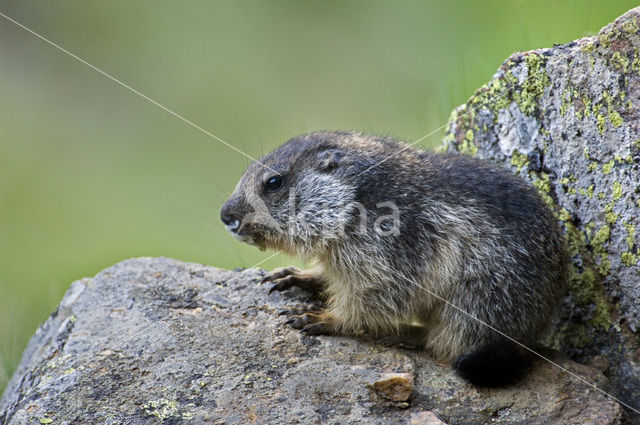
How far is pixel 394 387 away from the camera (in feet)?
14.3

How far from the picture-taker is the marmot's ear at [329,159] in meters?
5.14

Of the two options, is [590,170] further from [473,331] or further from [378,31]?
[378,31]

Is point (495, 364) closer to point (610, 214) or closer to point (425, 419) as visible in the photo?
point (425, 419)

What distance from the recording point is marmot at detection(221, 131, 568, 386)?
191 inches

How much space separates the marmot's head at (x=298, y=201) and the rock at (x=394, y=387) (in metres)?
1.07

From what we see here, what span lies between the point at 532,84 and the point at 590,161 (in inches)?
28.0

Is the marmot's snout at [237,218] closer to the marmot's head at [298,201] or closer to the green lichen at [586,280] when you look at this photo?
the marmot's head at [298,201]

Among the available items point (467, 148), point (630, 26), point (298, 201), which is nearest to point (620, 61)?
point (630, 26)

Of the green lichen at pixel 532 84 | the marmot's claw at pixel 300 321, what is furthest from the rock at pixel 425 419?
the green lichen at pixel 532 84

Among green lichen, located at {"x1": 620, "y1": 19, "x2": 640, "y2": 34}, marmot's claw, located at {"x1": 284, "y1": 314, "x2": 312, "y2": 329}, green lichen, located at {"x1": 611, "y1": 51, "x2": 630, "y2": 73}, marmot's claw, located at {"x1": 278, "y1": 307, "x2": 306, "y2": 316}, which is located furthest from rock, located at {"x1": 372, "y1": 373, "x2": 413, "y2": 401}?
green lichen, located at {"x1": 620, "y1": 19, "x2": 640, "y2": 34}

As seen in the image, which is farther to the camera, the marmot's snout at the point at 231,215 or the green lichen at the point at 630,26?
the marmot's snout at the point at 231,215

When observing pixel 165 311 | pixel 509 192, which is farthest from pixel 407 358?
pixel 165 311

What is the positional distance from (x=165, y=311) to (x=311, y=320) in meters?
0.97

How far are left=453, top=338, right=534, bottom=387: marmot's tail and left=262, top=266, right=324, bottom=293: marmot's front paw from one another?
126 centimetres
